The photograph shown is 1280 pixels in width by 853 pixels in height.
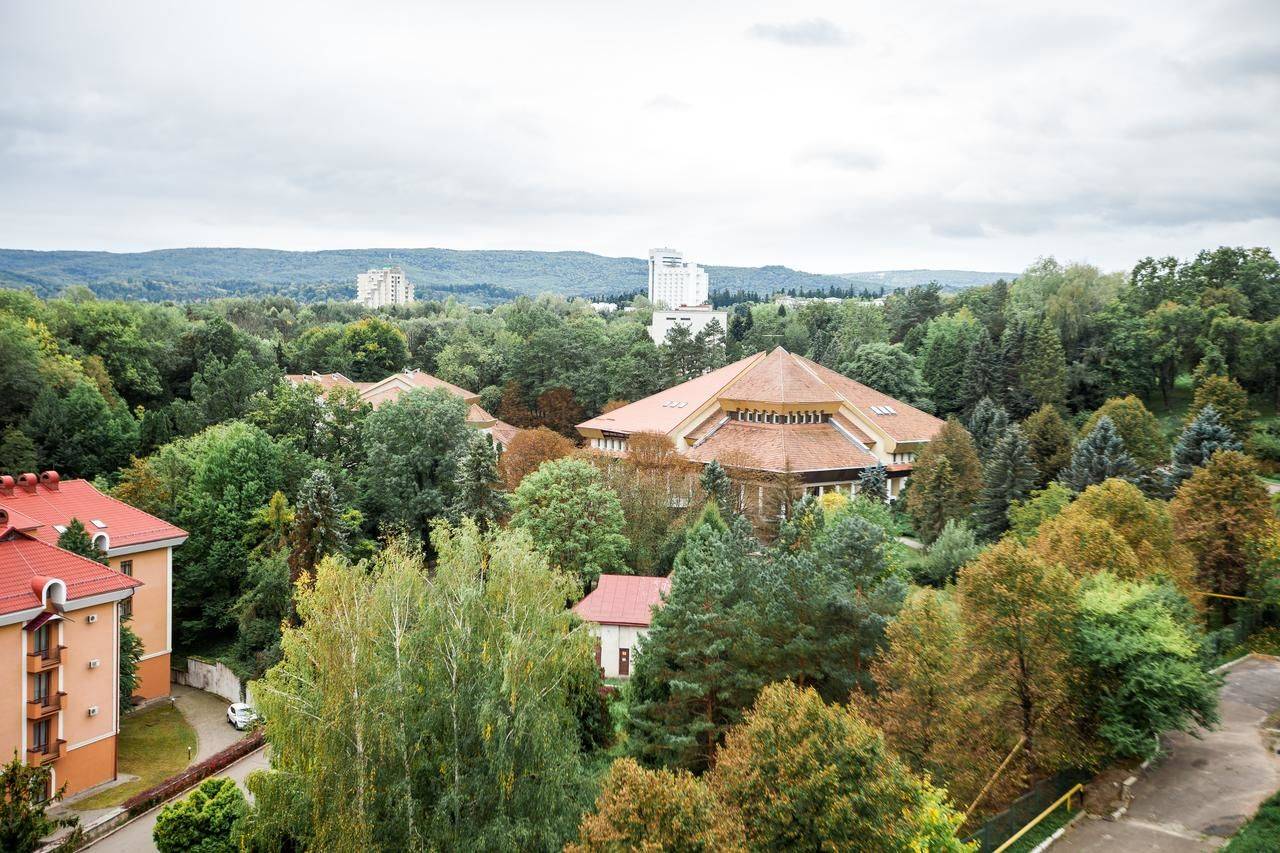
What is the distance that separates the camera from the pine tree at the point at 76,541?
87.1 feet

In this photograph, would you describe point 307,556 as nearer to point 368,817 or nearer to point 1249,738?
point 368,817

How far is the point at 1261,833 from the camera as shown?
14.5 metres

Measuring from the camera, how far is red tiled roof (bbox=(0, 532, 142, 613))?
22047mm

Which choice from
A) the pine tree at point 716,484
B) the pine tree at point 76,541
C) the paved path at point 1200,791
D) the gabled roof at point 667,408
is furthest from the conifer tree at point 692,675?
the gabled roof at point 667,408

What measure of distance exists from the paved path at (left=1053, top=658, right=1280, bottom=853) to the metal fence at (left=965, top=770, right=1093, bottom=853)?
2.14ft

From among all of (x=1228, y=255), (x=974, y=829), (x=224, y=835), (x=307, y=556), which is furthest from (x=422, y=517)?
(x=1228, y=255)

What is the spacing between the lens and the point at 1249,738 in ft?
62.0

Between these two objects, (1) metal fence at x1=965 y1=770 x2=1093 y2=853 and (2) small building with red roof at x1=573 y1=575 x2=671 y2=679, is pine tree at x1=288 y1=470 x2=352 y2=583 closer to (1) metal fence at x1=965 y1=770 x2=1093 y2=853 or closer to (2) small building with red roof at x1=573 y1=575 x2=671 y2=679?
(2) small building with red roof at x1=573 y1=575 x2=671 y2=679

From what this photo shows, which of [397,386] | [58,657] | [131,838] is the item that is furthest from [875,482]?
[397,386]

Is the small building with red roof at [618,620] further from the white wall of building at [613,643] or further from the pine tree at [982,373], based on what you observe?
the pine tree at [982,373]

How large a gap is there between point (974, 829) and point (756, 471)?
87.0 ft

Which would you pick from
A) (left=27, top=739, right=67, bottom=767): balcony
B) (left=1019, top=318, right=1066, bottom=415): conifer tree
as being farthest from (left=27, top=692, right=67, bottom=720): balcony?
(left=1019, top=318, right=1066, bottom=415): conifer tree

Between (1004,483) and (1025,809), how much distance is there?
2284 cm

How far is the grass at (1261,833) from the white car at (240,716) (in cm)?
2598
